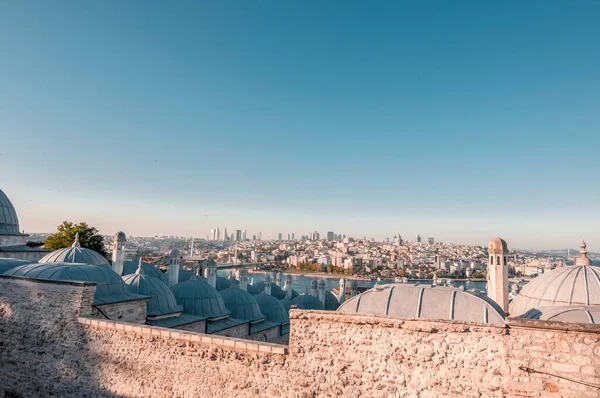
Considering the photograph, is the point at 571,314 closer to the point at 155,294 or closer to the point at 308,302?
the point at 155,294

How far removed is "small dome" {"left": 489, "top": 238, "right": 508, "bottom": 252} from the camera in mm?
9406

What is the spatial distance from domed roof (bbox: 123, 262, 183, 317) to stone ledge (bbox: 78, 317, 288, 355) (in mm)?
2798

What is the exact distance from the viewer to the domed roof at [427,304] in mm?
6496

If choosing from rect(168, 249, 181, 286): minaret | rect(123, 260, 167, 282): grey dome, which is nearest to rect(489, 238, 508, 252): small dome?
rect(168, 249, 181, 286): minaret

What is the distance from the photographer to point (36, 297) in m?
9.07

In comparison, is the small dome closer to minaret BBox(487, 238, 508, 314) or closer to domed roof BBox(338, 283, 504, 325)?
minaret BBox(487, 238, 508, 314)

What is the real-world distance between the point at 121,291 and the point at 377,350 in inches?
297

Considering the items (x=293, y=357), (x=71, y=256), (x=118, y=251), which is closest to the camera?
(x=293, y=357)

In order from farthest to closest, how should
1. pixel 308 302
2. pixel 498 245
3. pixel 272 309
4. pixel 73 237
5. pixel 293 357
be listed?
pixel 73 237
pixel 308 302
pixel 272 309
pixel 498 245
pixel 293 357

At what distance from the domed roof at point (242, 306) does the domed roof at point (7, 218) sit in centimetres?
1202

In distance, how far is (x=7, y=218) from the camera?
18469mm

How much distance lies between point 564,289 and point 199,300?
35.2ft

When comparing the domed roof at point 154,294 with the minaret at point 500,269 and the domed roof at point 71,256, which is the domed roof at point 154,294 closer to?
the domed roof at point 71,256

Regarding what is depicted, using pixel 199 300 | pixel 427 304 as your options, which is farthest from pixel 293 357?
pixel 199 300
